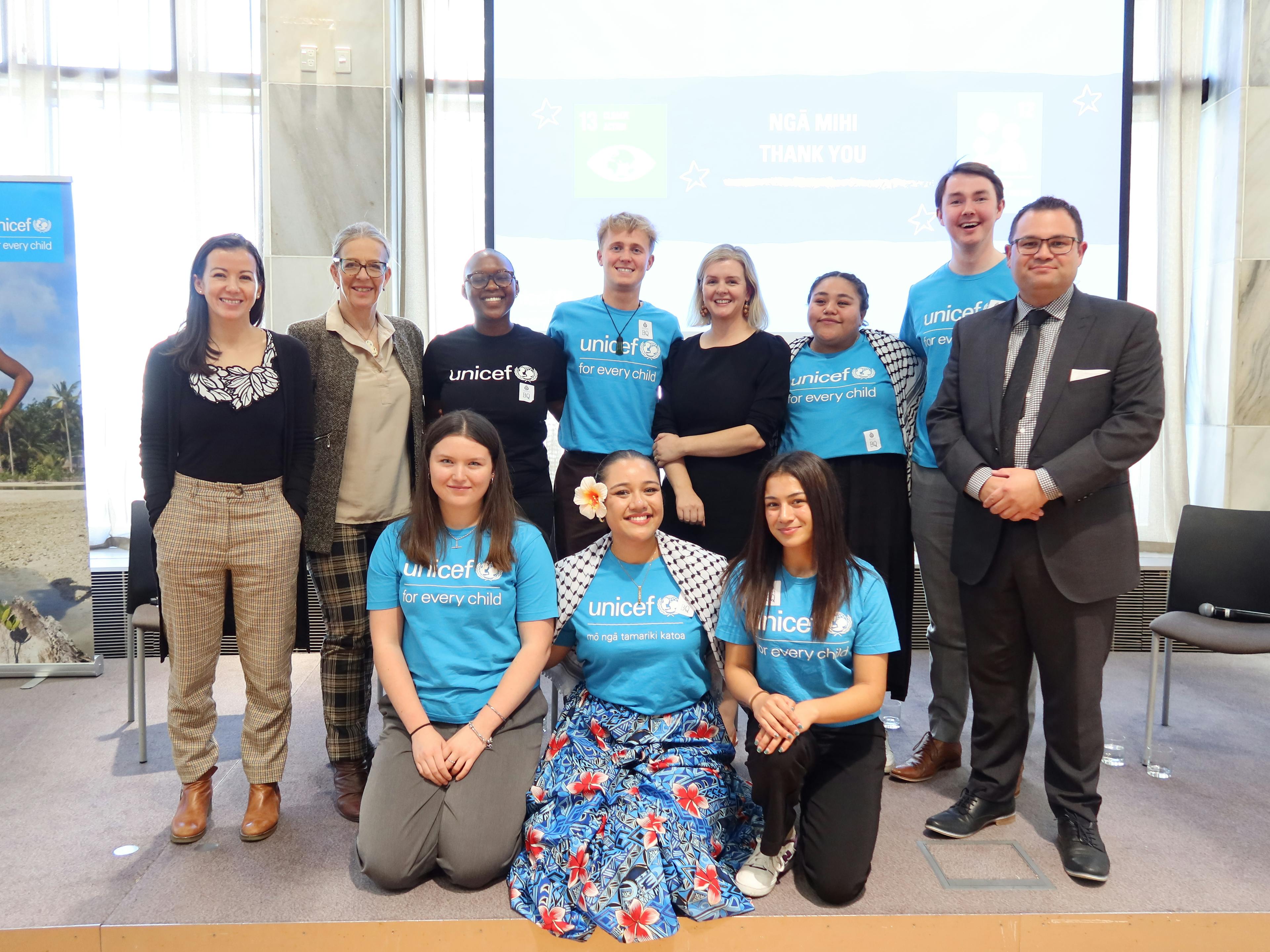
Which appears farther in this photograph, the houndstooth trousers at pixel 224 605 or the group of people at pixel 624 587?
the houndstooth trousers at pixel 224 605

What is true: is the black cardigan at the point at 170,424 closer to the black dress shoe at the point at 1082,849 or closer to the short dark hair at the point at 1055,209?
the short dark hair at the point at 1055,209

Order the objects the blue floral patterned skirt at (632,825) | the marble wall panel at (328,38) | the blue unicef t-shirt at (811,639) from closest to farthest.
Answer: the blue floral patterned skirt at (632,825) → the blue unicef t-shirt at (811,639) → the marble wall panel at (328,38)

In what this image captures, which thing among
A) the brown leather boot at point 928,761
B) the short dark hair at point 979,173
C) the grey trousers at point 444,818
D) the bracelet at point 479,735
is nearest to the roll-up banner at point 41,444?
the grey trousers at point 444,818

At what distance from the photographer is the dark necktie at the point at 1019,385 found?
2.07m

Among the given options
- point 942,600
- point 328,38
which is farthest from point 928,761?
point 328,38

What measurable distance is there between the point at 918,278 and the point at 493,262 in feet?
9.25

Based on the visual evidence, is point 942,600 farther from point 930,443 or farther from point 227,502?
point 227,502

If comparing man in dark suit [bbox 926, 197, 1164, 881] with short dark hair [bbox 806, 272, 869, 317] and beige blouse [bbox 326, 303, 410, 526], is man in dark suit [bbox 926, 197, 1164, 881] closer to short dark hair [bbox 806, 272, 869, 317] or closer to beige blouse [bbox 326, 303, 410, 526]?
short dark hair [bbox 806, 272, 869, 317]

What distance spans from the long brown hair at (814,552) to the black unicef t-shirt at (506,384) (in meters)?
0.76

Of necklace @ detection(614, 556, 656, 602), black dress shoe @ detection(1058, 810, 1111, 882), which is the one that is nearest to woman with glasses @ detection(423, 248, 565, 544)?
necklace @ detection(614, 556, 656, 602)

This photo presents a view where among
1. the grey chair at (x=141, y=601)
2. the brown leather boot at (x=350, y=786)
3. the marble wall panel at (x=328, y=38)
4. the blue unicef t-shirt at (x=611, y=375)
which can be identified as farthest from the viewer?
the marble wall panel at (x=328, y=38)

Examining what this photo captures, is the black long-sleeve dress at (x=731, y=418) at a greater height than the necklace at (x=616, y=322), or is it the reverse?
the necklace at (x=616, y=322)

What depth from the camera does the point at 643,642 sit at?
2.09 m

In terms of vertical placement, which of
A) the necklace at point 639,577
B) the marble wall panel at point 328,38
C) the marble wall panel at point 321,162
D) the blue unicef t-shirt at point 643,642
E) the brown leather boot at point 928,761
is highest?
the marble wall panel at point 328,38
